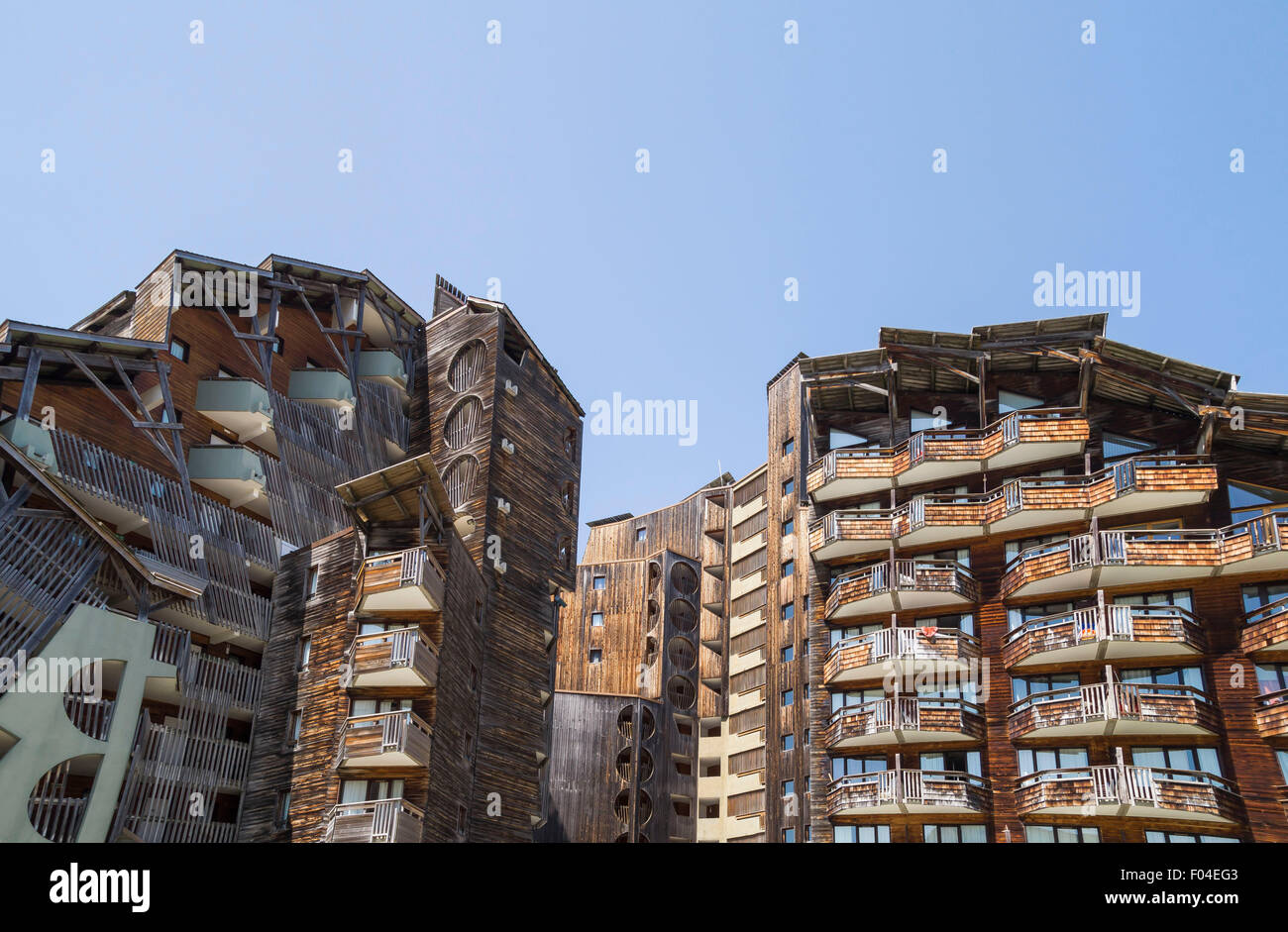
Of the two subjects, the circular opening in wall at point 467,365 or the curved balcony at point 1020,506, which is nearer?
the curved balcony at point 1020,506

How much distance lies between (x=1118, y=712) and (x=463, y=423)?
28.4 meters

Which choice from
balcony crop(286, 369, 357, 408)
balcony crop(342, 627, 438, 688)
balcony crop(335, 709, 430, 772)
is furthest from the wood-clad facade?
balcony crop(286, 369, 357, 408)

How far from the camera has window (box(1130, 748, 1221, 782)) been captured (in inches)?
A: 1419

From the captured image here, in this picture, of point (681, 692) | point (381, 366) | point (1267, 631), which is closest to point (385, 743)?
point (381, 366)

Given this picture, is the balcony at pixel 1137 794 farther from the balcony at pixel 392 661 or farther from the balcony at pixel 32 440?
the balcony at pixel 32 440

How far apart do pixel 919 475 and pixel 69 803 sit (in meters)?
30.8

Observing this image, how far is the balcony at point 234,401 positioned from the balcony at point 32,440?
921cm

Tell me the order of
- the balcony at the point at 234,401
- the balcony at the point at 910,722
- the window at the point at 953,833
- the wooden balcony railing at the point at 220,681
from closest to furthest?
1. the wooden balcony railing at the point at 220,681
2. the window at the point at 953,833
3. the balcony at the point at 910,722
4. the balcony at the point at 234,401

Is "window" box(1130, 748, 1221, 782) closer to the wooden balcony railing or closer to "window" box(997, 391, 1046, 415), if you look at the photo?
"window" box(997, 391, 1046, 415)

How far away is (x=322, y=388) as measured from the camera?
48.8 m

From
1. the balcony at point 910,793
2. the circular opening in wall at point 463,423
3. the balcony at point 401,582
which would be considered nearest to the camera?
the balcony at point 401,582

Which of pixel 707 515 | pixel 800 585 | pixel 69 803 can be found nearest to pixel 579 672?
pixel 707 515

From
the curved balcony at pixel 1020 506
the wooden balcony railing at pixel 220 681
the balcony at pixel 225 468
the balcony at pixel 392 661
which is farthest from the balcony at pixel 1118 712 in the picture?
the balcony at pixel 225 468

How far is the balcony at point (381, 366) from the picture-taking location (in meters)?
52.0
